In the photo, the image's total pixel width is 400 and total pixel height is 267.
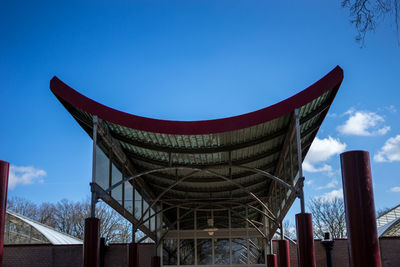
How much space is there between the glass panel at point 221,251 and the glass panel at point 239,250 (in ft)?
1.20

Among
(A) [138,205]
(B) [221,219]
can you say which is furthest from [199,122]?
(B) [221,219]

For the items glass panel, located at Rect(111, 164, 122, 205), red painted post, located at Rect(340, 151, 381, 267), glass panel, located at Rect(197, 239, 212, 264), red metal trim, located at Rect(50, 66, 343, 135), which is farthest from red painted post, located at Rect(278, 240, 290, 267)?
red painted post, located at Rect(340, 151, 381, 267)

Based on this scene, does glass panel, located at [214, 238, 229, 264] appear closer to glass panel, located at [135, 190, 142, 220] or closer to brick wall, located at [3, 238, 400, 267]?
brick wall, located at [3, 238, 400, 267]

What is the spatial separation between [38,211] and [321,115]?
42706mm

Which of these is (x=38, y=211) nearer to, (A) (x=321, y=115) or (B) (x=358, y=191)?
(A) (x=321, y=115)

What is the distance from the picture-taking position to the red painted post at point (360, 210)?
412 centimetres

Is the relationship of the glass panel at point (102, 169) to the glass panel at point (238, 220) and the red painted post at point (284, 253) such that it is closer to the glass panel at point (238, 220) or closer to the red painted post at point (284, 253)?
the red painted post at point (284, 253)

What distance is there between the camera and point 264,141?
1423cm

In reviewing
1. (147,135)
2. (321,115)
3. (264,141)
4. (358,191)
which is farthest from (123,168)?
(358,191)

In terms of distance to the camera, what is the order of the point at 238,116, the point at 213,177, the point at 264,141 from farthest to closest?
the point at 213,177 → the point at 264,141 → the point at 238,116

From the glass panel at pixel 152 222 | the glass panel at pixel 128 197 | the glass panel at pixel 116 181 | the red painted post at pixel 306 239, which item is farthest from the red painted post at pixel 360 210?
the glass panel at pixel 152 222

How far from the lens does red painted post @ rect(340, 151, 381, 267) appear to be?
4121mm

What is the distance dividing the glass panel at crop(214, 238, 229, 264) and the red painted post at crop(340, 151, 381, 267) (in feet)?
69.5

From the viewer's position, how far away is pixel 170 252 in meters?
24.3
